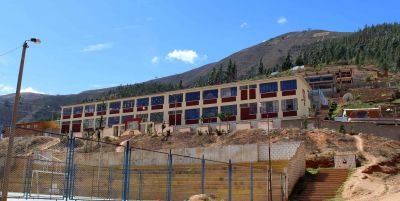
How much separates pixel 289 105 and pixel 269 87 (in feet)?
14.1

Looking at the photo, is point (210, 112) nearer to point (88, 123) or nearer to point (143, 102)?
point (143, 102)

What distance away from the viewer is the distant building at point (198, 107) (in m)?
66.1

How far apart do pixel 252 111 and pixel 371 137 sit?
2119 centimetres

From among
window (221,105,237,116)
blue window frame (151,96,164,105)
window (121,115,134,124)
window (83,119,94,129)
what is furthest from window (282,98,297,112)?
window (83,119,94,129)

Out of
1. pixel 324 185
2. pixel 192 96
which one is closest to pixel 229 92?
pixel 192 96

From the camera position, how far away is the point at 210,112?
7162cm

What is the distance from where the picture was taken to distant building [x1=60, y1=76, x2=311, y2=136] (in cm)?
6606

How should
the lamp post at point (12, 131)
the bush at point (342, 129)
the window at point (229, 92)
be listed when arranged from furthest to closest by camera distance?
the window at point (229, 92) → the bush at point (342, 129) → the lamp post at point (12, 131)

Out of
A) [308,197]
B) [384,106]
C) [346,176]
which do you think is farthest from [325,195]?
[384,106]

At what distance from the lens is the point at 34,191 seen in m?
36.4

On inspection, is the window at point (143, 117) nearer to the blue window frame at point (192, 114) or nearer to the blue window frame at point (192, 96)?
the blue window frame at point (192, 114)

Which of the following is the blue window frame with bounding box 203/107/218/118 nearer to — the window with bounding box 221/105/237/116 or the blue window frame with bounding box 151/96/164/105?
the window with bounding box 221/105/237/116

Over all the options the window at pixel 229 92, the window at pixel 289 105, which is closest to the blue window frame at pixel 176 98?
the window at pixel 229 92

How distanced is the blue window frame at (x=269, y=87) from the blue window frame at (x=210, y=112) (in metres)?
8.11
